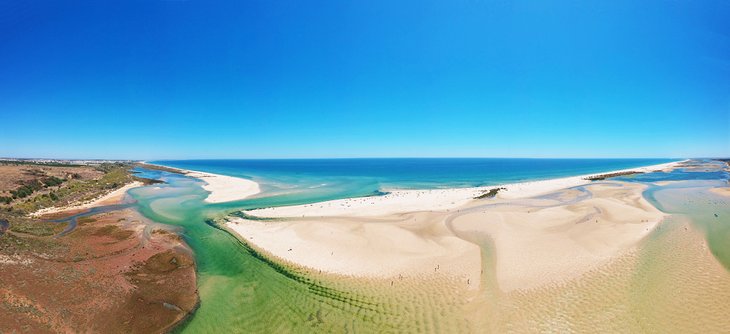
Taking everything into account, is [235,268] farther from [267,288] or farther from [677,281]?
[677,281]

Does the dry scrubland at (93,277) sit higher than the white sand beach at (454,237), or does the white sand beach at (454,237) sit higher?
the white sand beach at (454,237)

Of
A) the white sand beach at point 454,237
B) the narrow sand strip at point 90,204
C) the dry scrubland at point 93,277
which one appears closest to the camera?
the dry scrubland at point 93,277

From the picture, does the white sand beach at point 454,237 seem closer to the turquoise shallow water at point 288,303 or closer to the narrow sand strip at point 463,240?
the narrow sand strip at point 463,240

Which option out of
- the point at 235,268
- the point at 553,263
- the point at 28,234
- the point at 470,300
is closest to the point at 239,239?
the point at 235,268

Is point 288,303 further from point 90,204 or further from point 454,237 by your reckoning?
point 90,204

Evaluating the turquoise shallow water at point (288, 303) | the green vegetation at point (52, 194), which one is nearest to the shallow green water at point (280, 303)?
the turquoise shallow water at point (288, 303)

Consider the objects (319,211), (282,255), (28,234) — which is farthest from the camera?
(319,211)
